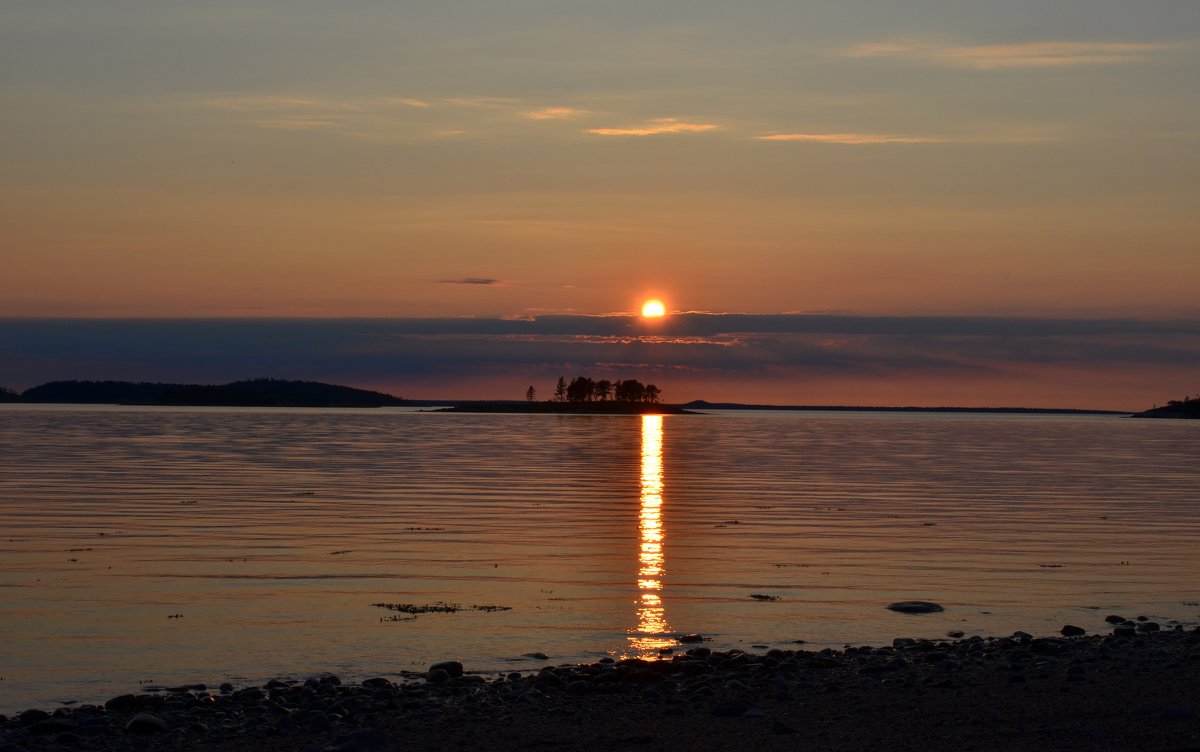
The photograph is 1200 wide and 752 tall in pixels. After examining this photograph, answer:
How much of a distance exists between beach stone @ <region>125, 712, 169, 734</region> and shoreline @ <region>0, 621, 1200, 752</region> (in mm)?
15

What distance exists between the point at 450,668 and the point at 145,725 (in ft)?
14.2

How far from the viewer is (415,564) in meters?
27.4

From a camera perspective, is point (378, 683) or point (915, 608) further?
point (915, 608)

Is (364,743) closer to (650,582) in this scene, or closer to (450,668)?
(450,668)

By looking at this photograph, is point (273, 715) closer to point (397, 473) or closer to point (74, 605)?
point (74, 605)

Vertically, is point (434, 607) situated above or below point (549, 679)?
below

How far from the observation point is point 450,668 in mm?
16734

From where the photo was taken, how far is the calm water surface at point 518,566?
19016 mm

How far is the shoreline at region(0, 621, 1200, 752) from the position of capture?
13141 millimetres

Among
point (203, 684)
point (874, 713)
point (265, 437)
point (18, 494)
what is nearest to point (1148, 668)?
point (874, 713)

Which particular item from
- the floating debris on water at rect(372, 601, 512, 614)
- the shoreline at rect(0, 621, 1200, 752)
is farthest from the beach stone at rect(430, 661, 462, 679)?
the floating debris on water at rect(372, 601, 512, 614)

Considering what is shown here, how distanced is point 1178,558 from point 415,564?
17.9 m

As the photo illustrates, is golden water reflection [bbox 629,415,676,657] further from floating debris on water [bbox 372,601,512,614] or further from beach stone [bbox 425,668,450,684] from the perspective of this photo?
beach stone [bbox 425,668,450,684]

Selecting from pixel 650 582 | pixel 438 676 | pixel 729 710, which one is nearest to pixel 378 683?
pixel 438 676
